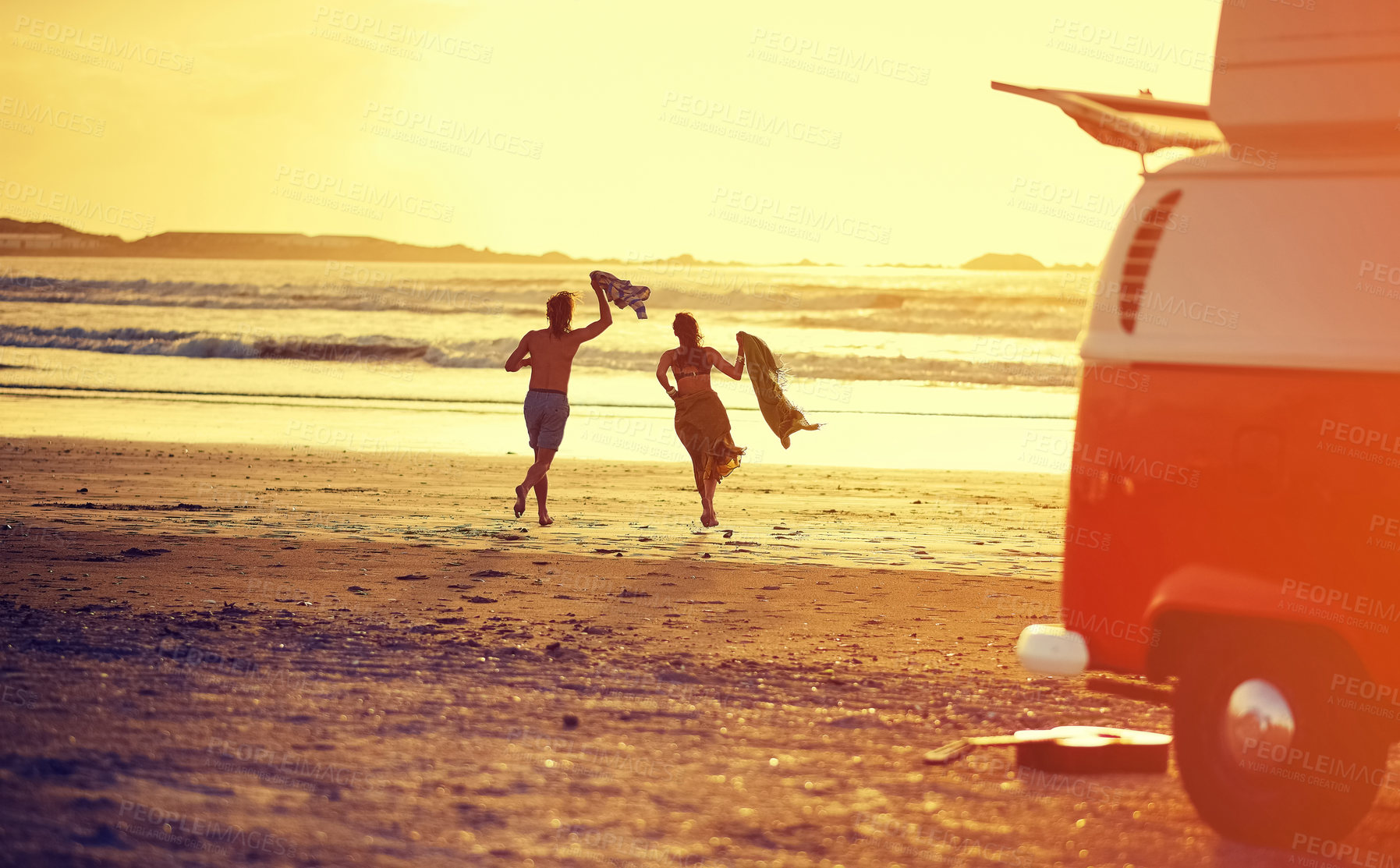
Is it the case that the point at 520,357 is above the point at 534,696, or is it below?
above

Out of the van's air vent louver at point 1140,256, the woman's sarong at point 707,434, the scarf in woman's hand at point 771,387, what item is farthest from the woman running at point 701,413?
the van's air vent louver at point 1140,256

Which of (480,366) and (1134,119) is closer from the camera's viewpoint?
(1134,119)

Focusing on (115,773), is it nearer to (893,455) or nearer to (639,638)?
(639,638)

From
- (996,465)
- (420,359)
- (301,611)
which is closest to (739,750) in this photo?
(301,611)

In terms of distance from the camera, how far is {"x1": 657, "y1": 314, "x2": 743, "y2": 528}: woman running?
1280 centimetres

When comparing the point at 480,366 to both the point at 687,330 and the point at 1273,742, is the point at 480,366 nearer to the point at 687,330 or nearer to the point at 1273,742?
the point at 687,330

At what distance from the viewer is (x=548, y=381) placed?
1266 cm

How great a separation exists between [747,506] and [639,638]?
6.30m

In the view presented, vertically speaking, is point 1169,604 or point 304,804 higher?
point 1169,604

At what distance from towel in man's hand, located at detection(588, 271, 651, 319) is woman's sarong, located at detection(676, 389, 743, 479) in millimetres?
1012

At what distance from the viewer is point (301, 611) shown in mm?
8391

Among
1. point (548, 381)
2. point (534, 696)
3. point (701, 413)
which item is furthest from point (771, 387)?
point (534, 696)

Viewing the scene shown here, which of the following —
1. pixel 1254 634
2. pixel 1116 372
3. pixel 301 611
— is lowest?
pixel 301 611

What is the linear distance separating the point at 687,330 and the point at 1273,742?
847cm
